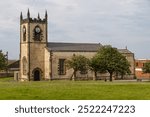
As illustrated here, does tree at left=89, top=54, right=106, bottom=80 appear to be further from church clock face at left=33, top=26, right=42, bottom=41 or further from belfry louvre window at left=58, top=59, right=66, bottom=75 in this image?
church clock face at left=33, top=26, right=42, bottom=41

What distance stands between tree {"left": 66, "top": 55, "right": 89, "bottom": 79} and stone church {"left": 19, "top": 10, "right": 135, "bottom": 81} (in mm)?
3332

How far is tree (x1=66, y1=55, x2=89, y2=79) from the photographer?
290 feet

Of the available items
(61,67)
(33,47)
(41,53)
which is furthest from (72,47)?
(33,47)

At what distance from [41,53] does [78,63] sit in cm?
1013

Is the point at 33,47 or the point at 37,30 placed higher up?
the point at 37,30

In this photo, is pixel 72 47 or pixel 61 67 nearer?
pixel 61 67

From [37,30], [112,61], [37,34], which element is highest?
[37,30]

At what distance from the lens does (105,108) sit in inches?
775

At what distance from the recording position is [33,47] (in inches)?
3654

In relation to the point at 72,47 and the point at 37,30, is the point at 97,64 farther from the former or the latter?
the point at 37,30

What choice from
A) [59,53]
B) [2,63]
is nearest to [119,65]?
[59,53]

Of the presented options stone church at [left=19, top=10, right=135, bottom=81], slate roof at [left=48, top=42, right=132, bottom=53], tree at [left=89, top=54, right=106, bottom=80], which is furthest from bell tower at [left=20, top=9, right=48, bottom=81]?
tree at [left=89, top=54, right=106, bottom=80]

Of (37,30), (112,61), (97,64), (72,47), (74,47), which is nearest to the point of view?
(112,61)

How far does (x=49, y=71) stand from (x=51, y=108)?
7148 cm
